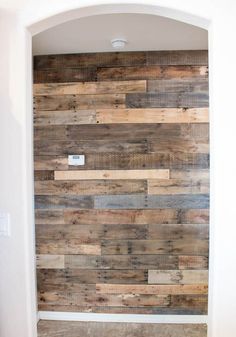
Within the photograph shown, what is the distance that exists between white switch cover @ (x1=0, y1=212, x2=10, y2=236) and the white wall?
0.11 feet

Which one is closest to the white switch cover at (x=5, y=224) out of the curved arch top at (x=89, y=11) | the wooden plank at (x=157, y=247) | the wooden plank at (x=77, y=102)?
the curved arch top at (x=89, y=11)

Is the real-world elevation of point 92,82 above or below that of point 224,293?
above

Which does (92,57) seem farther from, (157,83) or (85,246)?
(85,246)

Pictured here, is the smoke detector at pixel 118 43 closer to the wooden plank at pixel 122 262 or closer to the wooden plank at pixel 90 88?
the wooden plank at pixel 90 88

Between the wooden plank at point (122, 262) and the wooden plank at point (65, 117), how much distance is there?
1307 millimetres

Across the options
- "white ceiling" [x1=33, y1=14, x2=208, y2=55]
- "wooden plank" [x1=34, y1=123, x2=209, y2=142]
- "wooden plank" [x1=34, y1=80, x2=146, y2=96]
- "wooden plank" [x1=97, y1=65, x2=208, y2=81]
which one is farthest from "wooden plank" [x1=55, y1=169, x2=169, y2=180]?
"white ceiling" [x1=33, y1=14, x2=208, y2=55]

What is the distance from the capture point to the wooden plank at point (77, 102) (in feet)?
8.77

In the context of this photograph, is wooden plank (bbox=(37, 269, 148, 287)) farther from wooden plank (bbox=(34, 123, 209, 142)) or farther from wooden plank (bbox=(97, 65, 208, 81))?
wooden plank (bbox=(97, 65, 208, 81))

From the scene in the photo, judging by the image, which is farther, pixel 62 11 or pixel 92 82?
pixel 92 82

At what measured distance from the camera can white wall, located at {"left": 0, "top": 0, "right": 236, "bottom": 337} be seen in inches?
55.6

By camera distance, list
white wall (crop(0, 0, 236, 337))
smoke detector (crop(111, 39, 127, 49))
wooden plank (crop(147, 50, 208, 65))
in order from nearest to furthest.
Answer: white wall (crop(0, 0, 236, 337)) < smoke detector (crop(111, 39, 127, 49)) < wooden plank (crop(147, 50, 208, 65))

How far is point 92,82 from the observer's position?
268 cm

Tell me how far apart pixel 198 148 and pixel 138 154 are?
22.2 inches

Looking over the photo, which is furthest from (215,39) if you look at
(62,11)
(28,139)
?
(28,139)
